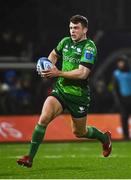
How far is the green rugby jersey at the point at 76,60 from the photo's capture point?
13.5m

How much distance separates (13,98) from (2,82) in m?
1.59

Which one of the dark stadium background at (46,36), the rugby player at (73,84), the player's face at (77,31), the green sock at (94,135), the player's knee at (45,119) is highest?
the player's face at (77,31)

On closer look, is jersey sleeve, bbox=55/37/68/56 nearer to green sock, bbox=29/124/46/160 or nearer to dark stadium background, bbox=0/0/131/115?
green sock, bbox=29/124/46/160

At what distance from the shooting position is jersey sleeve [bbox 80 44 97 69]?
13477 mm

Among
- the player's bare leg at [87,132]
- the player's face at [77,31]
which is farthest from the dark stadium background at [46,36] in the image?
the player's face at [77,31]

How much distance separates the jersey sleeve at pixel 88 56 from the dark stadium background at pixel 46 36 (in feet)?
34.0

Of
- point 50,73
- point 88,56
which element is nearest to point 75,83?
point 88,56

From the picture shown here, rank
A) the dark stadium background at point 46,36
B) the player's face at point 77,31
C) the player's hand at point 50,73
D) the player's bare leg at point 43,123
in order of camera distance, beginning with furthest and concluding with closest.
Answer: the dark stadium background at point 46,36 < the player's face at point 77,31 < the player's bare leg at point 43,123 < the player's hand at point 50,73

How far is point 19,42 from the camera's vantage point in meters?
30.2

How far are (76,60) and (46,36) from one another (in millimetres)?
15101

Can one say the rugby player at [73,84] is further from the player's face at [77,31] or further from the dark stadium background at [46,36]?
the dark stadium background at [46,36]

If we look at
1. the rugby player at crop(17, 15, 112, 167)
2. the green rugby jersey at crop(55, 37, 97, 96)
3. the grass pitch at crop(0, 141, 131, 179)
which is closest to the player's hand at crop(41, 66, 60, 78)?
the rugby player at crop(17, 15, 112, 167)

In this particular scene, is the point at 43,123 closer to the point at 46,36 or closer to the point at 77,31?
the point at 77,31

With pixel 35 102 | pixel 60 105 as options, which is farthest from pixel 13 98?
pixel 60 105
